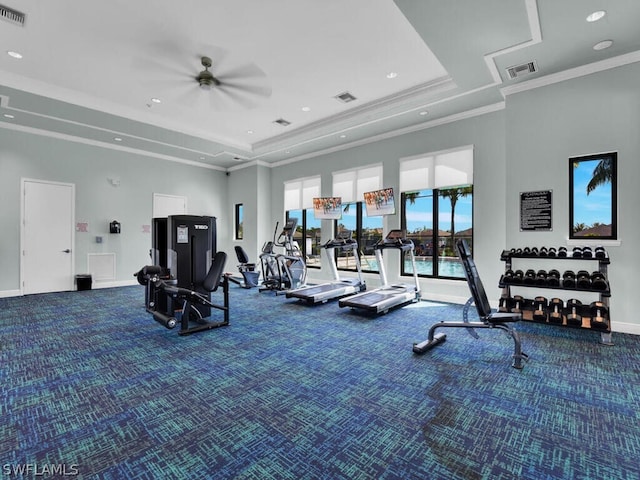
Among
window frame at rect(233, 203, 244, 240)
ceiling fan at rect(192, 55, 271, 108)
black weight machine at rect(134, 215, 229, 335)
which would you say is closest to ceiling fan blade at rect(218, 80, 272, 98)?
ceiling fan at rect(192, 55, 271, 108)

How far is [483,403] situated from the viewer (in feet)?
7.89

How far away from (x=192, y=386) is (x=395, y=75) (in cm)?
497

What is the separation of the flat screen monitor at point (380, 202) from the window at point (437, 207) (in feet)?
1.10

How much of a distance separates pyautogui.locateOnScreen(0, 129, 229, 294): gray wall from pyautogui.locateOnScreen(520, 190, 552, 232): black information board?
8456mm

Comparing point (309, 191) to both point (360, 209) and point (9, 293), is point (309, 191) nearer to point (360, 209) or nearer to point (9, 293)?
point (360, 209)

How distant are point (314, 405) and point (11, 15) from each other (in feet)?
17.1

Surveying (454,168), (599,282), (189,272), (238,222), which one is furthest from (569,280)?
(238,222)

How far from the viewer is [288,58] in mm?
4363

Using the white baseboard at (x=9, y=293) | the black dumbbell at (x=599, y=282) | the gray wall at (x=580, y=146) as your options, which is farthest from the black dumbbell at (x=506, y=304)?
the white baseboard at (x=9, y=293)

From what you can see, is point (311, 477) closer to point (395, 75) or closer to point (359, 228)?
point (395, 75)

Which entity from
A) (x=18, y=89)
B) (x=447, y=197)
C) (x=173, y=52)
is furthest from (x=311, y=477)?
(x=18, y=89)

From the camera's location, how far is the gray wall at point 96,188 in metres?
6.52

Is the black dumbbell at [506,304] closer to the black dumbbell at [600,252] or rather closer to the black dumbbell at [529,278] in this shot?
the black dumbbell at [529,278]

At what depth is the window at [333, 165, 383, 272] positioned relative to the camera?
7320 millimetres
